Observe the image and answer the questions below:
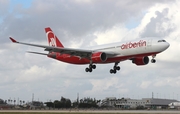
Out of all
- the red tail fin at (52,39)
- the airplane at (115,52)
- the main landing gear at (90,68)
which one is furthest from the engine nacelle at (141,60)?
the red tail fin at (52,39)

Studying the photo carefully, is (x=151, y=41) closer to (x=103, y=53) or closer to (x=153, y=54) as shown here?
(x=153, y=54)

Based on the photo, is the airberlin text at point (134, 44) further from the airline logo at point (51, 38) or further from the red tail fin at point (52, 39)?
the airline logo at point (51, 38)

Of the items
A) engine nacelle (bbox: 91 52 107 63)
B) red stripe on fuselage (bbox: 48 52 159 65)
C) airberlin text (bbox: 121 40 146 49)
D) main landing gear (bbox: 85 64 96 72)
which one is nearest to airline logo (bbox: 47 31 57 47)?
red stripe on fuselage (bbox: 48 52 159 65)

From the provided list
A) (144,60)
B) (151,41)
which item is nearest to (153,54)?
(151,41)

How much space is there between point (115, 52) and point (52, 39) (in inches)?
929

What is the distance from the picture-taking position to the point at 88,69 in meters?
70.4

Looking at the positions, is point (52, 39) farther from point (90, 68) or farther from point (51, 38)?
point (90, 68)

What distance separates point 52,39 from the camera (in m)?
84.1

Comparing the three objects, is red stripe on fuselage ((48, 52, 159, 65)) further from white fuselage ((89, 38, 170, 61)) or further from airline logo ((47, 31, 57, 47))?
airline logo ((47, 31, 57, 47))

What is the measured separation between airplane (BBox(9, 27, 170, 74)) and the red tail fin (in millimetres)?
7507

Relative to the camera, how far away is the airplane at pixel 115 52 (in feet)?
200

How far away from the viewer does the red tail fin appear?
269 ft

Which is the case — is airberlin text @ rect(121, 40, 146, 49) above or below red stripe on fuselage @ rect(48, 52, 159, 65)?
above

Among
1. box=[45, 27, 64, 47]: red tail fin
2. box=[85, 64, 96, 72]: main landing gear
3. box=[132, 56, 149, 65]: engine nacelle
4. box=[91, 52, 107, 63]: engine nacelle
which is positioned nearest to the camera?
box=[91, 52, 107, 63]: engine nacelle
